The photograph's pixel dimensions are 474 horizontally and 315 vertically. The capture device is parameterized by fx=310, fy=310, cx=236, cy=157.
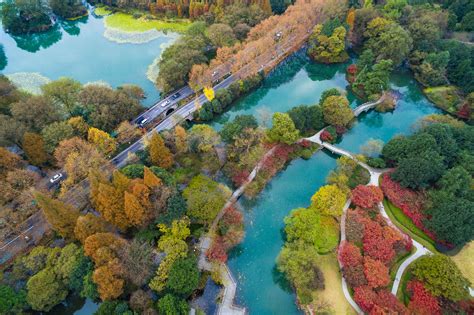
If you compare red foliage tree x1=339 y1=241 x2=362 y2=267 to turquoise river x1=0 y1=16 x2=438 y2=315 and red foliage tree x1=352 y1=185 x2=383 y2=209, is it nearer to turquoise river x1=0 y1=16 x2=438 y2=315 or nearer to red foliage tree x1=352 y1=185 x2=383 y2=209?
red foliage tree x1=352 y1=185 x2=383 y2=209

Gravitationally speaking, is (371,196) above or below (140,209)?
below

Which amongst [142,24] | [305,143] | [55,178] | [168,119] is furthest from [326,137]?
[142,24]

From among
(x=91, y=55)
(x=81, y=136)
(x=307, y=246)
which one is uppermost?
(x=91, y=55)

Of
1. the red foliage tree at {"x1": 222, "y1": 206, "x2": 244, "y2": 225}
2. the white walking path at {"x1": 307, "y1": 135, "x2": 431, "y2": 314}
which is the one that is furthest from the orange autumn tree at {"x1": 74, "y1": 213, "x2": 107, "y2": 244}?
the white walking path at {"x1": 307, "y1": 135, "x2": 431, "y2": 314}

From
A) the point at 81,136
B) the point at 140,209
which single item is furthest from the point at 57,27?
the point at 140,209

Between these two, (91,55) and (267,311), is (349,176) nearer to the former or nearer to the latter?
(267,311)

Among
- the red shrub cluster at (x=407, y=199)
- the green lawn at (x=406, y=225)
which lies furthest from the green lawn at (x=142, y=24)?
the green lawn at (x=406, y=225)

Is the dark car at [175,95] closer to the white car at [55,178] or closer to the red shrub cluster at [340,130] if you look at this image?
the white car at [55,178]

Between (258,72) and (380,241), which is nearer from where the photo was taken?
(380,241)
